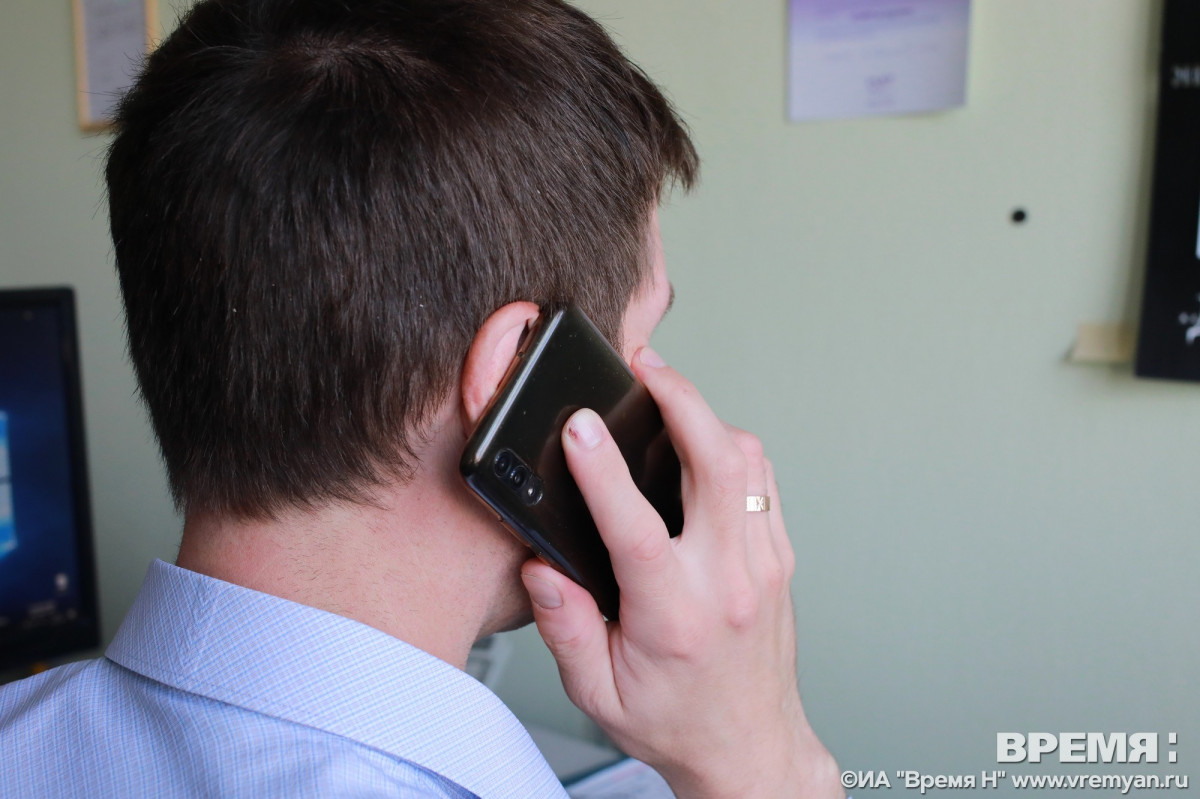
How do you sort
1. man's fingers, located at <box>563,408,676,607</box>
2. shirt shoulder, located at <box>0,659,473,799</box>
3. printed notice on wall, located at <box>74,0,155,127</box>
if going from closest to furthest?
shirt shoulder, located at <box>0,659,473,799</box> → man's fingers, located at <box>563,408,676,607</box> → printed notice on wall, located at <box>74,0,155,127</box>

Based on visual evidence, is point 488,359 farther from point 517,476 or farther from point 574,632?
point 574,632

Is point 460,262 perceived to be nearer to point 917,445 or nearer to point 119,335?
point 917,445

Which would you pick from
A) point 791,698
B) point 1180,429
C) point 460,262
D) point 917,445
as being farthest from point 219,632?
point 1180,429

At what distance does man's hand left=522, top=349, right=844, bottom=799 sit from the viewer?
59 centimetres

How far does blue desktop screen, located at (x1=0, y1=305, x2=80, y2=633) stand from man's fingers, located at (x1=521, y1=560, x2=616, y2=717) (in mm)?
845

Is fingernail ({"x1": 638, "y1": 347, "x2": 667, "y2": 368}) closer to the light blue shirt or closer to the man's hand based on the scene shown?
the man's hand

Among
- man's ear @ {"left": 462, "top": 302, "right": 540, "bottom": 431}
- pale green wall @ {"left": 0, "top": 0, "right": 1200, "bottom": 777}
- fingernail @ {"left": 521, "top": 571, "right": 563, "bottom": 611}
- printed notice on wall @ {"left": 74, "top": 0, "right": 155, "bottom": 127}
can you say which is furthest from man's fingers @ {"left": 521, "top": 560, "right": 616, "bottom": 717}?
printed notice on wall @ {"left": 74, "top": 0, "right": 155, "bottom": 127}

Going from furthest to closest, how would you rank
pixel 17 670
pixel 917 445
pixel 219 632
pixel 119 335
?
pixel 119 335
pixel 17 670
pixel 917 445
pixel 219 632

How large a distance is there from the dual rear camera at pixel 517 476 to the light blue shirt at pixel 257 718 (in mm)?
108

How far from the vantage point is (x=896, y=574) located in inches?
41.9

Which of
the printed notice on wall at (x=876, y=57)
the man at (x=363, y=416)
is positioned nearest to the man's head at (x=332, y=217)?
the man at (x=363, y=416)

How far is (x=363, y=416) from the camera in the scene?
0.53 m

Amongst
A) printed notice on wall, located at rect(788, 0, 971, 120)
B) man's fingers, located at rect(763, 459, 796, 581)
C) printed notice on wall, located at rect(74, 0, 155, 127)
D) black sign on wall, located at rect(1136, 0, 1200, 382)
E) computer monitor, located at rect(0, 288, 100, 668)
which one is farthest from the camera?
printed notice on wall, located at rect(74, 0, 155, 127)

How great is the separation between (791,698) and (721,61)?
0.75 m
